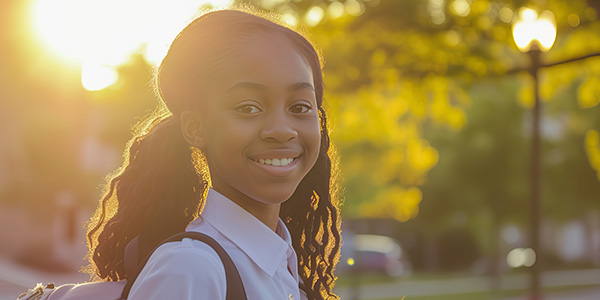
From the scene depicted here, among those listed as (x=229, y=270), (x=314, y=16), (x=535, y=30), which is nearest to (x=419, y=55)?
(x=314, y=16)

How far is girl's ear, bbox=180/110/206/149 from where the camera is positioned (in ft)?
6.24

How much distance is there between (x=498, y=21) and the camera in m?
11.4

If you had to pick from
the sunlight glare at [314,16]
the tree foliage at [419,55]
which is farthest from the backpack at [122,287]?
the sunlight glare at [314,16]

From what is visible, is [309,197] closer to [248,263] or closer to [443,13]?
[248,263]

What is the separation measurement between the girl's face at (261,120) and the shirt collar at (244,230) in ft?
0.15

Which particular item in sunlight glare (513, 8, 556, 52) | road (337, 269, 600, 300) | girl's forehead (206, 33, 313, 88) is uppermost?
sunlight glare (513, 8, 556, 52)

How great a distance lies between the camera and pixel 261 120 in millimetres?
1811

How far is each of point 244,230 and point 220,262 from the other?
0.92 ft

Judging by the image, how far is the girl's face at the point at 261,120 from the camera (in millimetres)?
1801

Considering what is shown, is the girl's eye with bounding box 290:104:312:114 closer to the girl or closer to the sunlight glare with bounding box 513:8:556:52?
the girl

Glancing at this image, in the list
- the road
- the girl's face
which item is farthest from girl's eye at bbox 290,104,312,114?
the road

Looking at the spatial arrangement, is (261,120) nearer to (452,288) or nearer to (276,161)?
(276,161)

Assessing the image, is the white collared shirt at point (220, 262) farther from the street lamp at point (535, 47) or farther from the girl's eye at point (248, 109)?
the street lamp at point (535, 47)

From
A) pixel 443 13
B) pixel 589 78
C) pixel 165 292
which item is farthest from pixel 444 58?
pixel 165 292
